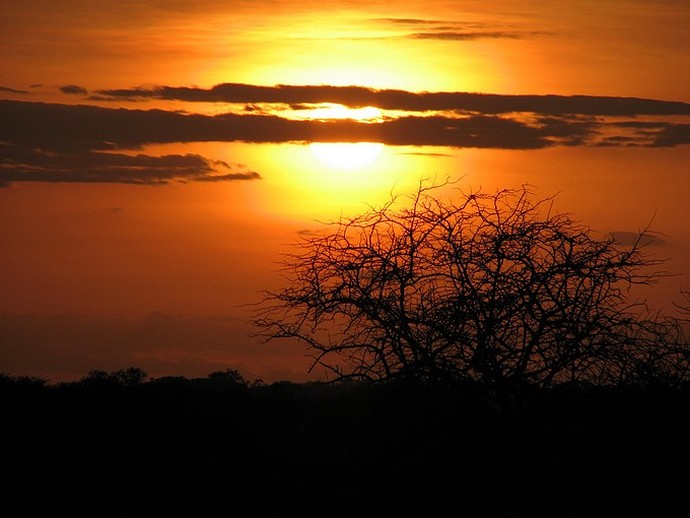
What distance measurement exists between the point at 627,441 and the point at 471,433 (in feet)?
7.49

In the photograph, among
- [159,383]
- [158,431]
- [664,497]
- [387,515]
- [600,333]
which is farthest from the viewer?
[159,383]

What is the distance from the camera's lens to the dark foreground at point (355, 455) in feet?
50.4

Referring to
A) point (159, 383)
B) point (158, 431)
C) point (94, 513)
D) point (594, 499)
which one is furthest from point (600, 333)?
point (159, 383)

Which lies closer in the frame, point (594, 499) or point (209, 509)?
point (594, 499)

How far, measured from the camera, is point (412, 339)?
1620 centimetres

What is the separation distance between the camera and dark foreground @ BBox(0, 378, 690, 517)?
1538 cm

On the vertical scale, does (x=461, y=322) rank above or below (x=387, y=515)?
above

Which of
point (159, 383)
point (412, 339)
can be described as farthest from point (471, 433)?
point (159, 383)

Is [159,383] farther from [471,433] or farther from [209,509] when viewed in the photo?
[471,433]

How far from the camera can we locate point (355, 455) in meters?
19.8

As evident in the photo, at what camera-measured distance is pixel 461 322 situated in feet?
52.7

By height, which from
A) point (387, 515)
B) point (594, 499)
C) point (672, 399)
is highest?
point (672, 399)

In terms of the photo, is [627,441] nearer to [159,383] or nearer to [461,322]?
[461,322]

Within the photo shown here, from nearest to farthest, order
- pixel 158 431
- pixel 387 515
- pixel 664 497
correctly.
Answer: pixel 664 497, pixel 387 515, pixel 158 431
